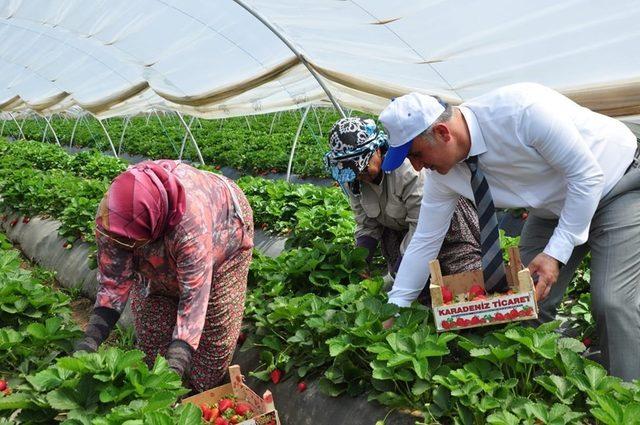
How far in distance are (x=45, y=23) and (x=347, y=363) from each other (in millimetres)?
7478

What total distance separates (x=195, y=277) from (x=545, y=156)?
5.00 ft

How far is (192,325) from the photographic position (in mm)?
2943

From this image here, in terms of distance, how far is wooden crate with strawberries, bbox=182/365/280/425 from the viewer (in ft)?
9.37

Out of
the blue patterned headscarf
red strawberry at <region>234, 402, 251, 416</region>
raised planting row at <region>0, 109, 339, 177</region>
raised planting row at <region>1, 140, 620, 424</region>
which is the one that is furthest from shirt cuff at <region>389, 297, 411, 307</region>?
raised planting row at <region>0, 109, 339, 177</region>

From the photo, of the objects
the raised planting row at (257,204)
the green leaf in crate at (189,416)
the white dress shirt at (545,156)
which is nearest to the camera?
the green leaf in crate at (189,416)

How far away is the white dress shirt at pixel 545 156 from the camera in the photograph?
2547mm

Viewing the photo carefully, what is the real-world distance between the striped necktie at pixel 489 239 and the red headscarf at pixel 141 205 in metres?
1.27

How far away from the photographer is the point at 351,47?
16.2 feet

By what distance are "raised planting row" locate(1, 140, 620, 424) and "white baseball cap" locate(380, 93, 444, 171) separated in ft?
2.59

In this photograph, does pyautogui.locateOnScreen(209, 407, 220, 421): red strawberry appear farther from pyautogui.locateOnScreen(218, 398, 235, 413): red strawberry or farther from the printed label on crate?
the printed label on crate

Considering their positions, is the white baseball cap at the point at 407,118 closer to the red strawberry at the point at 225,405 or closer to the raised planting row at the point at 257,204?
the red strawberry at the point at 225,405

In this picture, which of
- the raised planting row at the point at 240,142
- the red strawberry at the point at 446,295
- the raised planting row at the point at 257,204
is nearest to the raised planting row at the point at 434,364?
the red strawberry at the point at 446,295

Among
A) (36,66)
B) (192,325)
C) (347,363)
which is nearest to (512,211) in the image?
(347,363)

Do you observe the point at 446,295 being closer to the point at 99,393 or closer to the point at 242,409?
the point at 242,409
